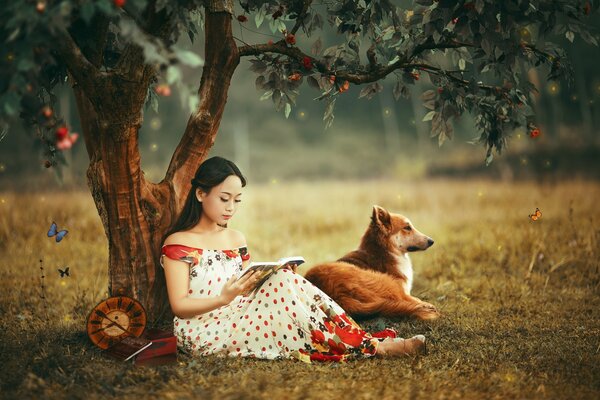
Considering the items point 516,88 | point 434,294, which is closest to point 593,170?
point 434,294

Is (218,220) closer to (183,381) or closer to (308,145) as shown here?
(183,381)

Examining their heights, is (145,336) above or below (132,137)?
below

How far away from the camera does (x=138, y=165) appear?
4.95 meters

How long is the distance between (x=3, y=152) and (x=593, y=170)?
62.1 feet

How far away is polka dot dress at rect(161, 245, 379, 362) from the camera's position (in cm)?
449

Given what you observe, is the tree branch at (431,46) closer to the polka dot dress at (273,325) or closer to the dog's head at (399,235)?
the dog's head at (399,235)

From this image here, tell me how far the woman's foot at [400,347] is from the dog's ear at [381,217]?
4.94ft

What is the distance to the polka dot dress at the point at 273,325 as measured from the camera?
4.49 meters

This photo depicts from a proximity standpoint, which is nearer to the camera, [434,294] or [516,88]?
[516,88]

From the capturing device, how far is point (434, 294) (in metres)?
7.10

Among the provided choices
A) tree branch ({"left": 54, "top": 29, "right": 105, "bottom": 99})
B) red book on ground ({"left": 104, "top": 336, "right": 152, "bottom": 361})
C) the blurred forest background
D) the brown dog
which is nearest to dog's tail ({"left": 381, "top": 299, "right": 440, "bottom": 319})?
the brown dog

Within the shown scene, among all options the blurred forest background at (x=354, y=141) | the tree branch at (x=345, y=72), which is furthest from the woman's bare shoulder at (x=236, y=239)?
the blurred forest background at (x=354, y=141)

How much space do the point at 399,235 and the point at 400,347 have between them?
1598 millimetres

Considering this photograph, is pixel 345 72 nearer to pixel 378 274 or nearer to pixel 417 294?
pixel 378 274
